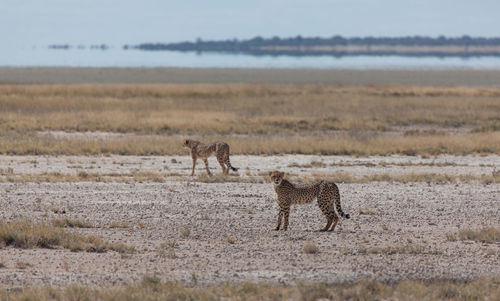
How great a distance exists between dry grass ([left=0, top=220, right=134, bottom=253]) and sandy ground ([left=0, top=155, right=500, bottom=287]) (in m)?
0.18

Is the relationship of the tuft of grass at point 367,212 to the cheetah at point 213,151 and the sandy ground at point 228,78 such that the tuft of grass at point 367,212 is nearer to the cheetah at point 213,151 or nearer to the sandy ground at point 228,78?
the cheetah at point 213,151

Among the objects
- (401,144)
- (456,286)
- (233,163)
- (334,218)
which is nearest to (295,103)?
(401,144)

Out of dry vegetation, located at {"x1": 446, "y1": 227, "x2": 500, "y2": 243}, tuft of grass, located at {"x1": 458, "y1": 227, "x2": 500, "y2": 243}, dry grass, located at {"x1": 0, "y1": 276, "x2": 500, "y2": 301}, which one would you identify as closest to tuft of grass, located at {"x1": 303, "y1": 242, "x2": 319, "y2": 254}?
dry grass, located at {"x1": 0, "y1": 276, "x2": 500, "y2": 301}

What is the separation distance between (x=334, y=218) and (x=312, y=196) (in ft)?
2.01

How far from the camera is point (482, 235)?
12.2 metres

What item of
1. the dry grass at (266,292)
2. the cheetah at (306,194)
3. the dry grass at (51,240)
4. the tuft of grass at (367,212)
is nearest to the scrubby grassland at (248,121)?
the tuft of grass at (367,212)

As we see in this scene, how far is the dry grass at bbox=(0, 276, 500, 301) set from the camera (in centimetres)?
872

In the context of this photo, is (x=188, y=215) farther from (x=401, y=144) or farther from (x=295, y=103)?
(x=295, y=103)

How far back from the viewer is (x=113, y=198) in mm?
15969

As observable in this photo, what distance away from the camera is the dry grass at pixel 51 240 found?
1123cm

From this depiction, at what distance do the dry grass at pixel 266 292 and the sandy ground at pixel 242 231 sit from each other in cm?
41

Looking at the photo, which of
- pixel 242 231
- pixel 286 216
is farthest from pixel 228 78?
pixel 286 216

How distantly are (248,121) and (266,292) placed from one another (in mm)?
25549

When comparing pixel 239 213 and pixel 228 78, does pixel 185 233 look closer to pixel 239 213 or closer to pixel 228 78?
pixel 239 213
